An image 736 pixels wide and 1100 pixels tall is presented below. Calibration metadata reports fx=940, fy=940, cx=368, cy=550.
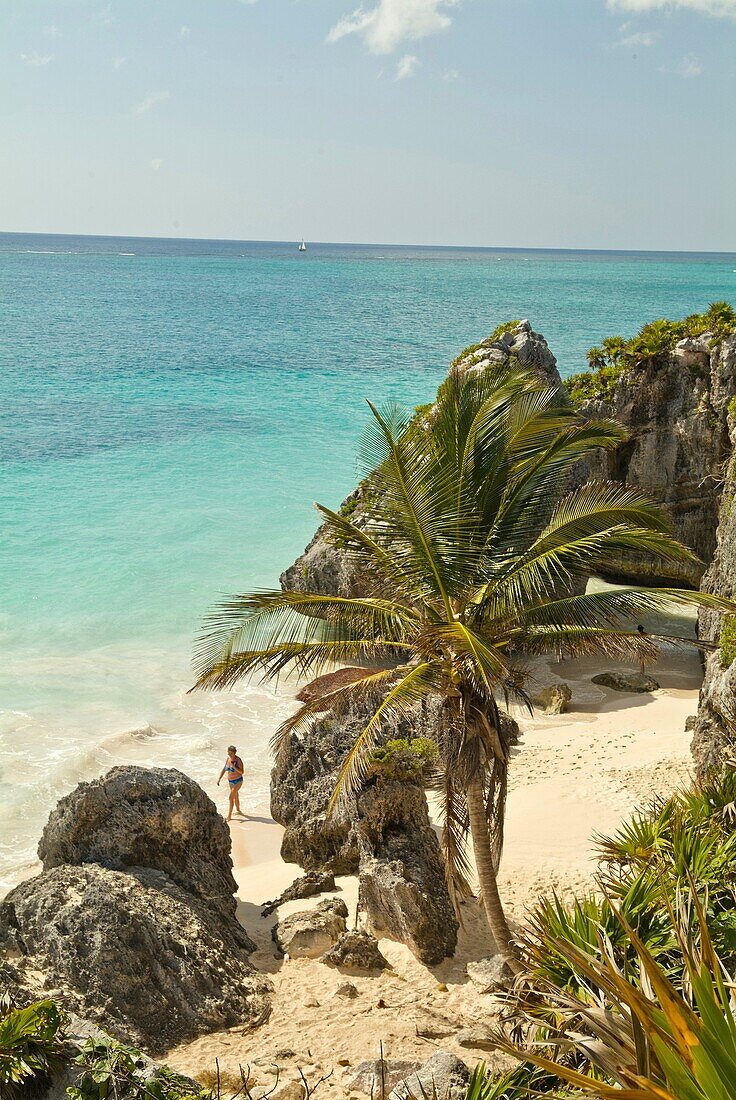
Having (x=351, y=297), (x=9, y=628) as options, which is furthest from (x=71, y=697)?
(x=351, y=297)

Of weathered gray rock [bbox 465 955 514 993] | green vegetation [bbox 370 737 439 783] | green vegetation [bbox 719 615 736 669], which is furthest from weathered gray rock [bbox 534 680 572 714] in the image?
weathered gray rock [bbox 465 955 514 993]

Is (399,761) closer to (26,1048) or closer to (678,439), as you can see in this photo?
(26,1048)

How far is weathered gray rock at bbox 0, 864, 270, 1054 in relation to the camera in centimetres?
908

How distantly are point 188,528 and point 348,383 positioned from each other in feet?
98.2

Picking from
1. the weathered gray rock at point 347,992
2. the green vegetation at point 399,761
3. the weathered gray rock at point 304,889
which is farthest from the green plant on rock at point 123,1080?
the weathered gray rock at point 304,889

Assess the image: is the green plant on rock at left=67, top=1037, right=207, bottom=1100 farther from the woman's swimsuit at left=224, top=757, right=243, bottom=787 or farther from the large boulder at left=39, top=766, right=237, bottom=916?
the woman's swimsuit at left=224, top=757, right=243, bottom=787

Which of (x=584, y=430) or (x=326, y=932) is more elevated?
(x=584, y=430)

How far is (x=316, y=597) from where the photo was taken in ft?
32.7

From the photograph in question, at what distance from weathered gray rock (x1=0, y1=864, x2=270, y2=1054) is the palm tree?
222 cm

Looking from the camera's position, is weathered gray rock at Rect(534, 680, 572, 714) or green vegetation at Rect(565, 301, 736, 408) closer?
weathered gray rock at Rect(534, 680, 572, 714)

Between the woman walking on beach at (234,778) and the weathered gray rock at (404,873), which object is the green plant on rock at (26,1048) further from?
the woman walking on beach at (234,778)

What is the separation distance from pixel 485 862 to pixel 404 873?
5.08ft

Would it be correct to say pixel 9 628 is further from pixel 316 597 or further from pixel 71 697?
pixel 316 597

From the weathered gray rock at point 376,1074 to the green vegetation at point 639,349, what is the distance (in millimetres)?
17088
